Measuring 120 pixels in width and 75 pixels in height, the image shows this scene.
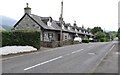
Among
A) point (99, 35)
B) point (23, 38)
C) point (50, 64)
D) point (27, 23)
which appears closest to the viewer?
point (50, 64)

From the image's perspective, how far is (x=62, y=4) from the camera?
4816cm

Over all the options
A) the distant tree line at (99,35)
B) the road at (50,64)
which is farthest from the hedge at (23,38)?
the distant tree line at (99,35)

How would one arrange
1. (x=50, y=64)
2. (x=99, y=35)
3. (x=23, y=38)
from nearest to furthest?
(x=50, y=64), (x=23, y=38), (x=99, y=35)

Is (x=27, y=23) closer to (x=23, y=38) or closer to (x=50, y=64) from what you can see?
(x=23, y=38)

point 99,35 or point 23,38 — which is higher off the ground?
point 99,35

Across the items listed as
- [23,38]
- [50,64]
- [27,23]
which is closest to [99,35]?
[27,23]

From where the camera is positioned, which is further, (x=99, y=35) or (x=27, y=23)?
(x=99, y=35)

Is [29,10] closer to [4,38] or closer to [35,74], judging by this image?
[4,38]

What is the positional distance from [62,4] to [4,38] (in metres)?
22.2

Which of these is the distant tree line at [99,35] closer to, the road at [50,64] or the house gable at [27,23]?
the house gable at [27,23]

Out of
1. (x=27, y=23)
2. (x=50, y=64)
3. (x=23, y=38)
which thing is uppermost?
(x=27, y=23)

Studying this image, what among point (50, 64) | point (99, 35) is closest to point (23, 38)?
point (50, 64)

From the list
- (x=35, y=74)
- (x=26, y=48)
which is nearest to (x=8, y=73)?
(x=35, y=74)

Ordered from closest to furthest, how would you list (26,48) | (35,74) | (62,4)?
(35,74), (26,48), (62,4)
